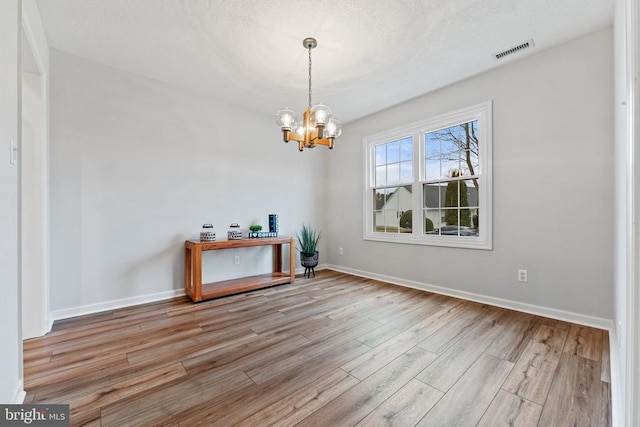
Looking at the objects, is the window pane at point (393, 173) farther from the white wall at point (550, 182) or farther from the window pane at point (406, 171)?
the white wall at point (550, 182)

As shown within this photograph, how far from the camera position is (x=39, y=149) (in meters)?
2.28

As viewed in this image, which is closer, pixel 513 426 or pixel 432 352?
pixel 513 426

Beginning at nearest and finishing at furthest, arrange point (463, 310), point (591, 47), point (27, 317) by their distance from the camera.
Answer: point (27, 317) < point (591, 47) < point (463, 310)

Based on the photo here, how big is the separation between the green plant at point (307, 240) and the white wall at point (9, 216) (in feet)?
10.4

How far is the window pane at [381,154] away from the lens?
4.21 metres

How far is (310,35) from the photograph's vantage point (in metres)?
2.36

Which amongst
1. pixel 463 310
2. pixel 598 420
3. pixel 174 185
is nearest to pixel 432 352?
pixel 598 420

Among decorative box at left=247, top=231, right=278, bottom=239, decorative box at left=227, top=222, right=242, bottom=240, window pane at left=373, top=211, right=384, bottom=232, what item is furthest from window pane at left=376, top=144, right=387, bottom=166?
decorative box at left=227, top=222, right=242, bottom=240

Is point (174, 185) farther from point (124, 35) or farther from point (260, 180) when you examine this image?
point (124, 35)

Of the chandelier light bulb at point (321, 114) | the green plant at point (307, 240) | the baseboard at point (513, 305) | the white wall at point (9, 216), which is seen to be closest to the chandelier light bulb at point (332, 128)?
the chandelier light bulb at point (321, 114)

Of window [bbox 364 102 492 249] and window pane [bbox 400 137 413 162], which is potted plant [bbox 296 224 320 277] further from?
window pane [bbox 400 137 413 162]

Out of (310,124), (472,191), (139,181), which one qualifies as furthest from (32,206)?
(472,191)

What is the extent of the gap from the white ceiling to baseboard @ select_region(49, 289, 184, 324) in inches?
100

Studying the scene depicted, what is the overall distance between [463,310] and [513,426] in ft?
5.28
